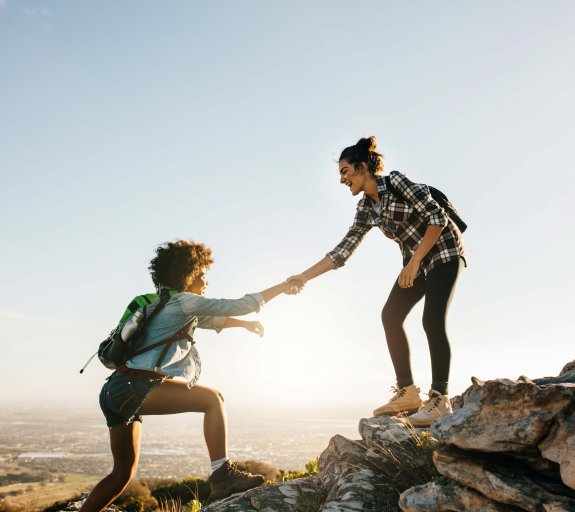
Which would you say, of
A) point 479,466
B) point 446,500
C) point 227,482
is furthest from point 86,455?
point 479,466

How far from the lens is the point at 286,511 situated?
4.01 m

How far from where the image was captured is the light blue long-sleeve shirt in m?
4.37

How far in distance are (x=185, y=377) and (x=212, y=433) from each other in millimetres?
649

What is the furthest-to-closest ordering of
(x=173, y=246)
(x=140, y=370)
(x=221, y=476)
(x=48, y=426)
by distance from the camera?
1. (x=48, y=426)
2. (x=173, y=246)
3. (x=221, y=476)
4. (x=140, y=370)

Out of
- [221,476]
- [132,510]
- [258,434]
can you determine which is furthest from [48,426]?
[221,476]

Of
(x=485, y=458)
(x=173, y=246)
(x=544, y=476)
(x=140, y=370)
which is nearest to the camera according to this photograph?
(x=544, y=476)

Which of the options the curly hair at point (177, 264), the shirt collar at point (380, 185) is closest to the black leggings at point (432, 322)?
the shirt collar at point (380, 185)

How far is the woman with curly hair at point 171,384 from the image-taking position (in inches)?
169

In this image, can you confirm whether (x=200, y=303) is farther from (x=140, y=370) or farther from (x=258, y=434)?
(x=258, y=434)

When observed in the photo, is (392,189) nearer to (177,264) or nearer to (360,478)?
(177,264)

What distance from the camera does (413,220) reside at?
5090 millimetres

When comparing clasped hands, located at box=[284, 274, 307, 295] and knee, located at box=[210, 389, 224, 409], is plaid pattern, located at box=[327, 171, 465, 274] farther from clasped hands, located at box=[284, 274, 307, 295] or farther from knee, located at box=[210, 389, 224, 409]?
knee, located at box=[210, 389, 224, 409]

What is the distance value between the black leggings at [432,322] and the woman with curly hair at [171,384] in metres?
1.68

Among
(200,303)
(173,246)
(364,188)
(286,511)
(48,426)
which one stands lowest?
(48,426)
